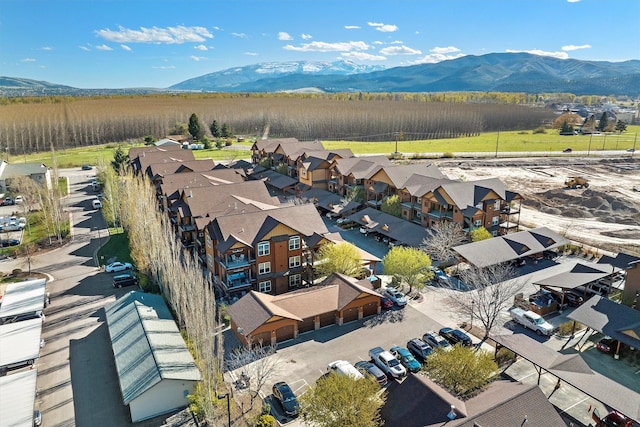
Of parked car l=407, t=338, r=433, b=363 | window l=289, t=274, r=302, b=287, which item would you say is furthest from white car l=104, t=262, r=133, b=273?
parked car l=407, t=338, r=433, b=363

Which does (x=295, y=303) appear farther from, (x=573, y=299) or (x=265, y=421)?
(x=573, y=299)

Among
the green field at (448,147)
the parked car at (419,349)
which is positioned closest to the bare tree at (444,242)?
the parked car at (419,349)

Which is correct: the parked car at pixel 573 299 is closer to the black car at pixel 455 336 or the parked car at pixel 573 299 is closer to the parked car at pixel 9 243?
the black car at pixel 455 336

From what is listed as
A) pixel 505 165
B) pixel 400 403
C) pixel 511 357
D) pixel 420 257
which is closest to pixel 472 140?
pixel 505 165

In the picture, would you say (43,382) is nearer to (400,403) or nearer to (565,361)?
(400,403)

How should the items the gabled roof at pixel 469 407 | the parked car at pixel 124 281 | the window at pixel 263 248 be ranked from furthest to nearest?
the parked car at pixel 124 281 < the window at pixel 263 248 < the gabled roof at pixel 469 407

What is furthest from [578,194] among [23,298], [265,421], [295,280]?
[23,298]
